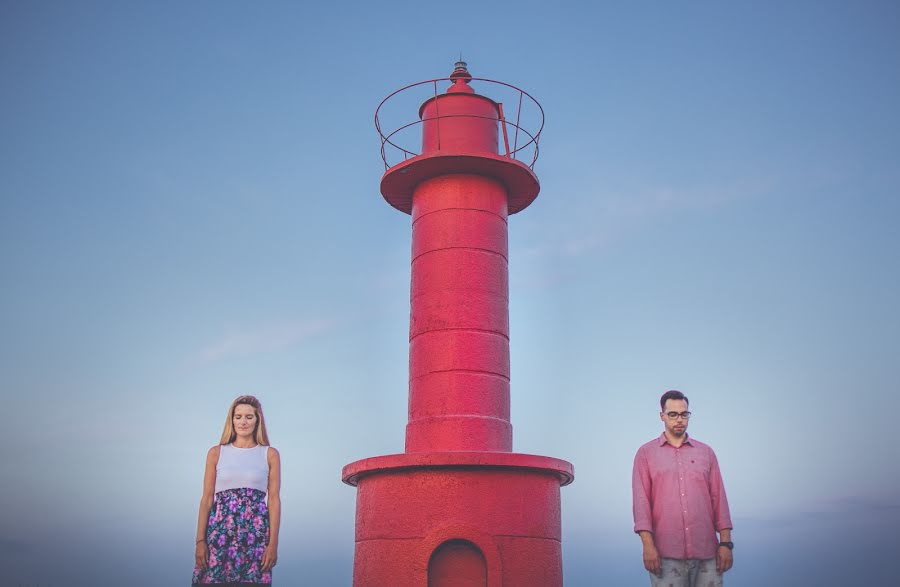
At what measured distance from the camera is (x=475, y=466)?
9.12 m

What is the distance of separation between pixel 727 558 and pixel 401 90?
7433mm

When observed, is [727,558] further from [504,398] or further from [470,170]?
[470,170]

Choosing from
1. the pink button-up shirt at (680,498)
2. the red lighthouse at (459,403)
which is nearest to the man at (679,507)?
the pink button-up shirt at (680,498)

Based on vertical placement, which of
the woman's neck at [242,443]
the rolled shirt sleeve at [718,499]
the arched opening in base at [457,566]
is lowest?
the arched opening in base at [457,566]

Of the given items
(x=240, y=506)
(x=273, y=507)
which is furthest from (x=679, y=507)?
(x=240, y=506)

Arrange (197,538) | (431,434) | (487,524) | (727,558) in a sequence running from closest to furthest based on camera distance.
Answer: (197,538) < (727,558) < (487,524) < (431,434)

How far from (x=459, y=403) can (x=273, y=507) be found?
4280 mm

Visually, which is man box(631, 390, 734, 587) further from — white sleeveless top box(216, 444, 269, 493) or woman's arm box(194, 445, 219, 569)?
woman's arm box(194, 445, 219, 569)

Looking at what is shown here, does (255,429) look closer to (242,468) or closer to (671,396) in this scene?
(242,468)

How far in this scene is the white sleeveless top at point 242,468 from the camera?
231 inches

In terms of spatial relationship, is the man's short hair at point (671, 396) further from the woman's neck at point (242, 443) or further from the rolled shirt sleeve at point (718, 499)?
the woman's neck at point (242, 443)

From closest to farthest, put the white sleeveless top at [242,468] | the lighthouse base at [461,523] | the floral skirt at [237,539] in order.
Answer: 1. the floral skirt at [237,539]
2. the white sleeveless top at [242,468]
3. the lighthouse base at [461,523]

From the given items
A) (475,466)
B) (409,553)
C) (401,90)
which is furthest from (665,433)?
(401,90)

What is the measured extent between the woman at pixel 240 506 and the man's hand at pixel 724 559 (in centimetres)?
294
